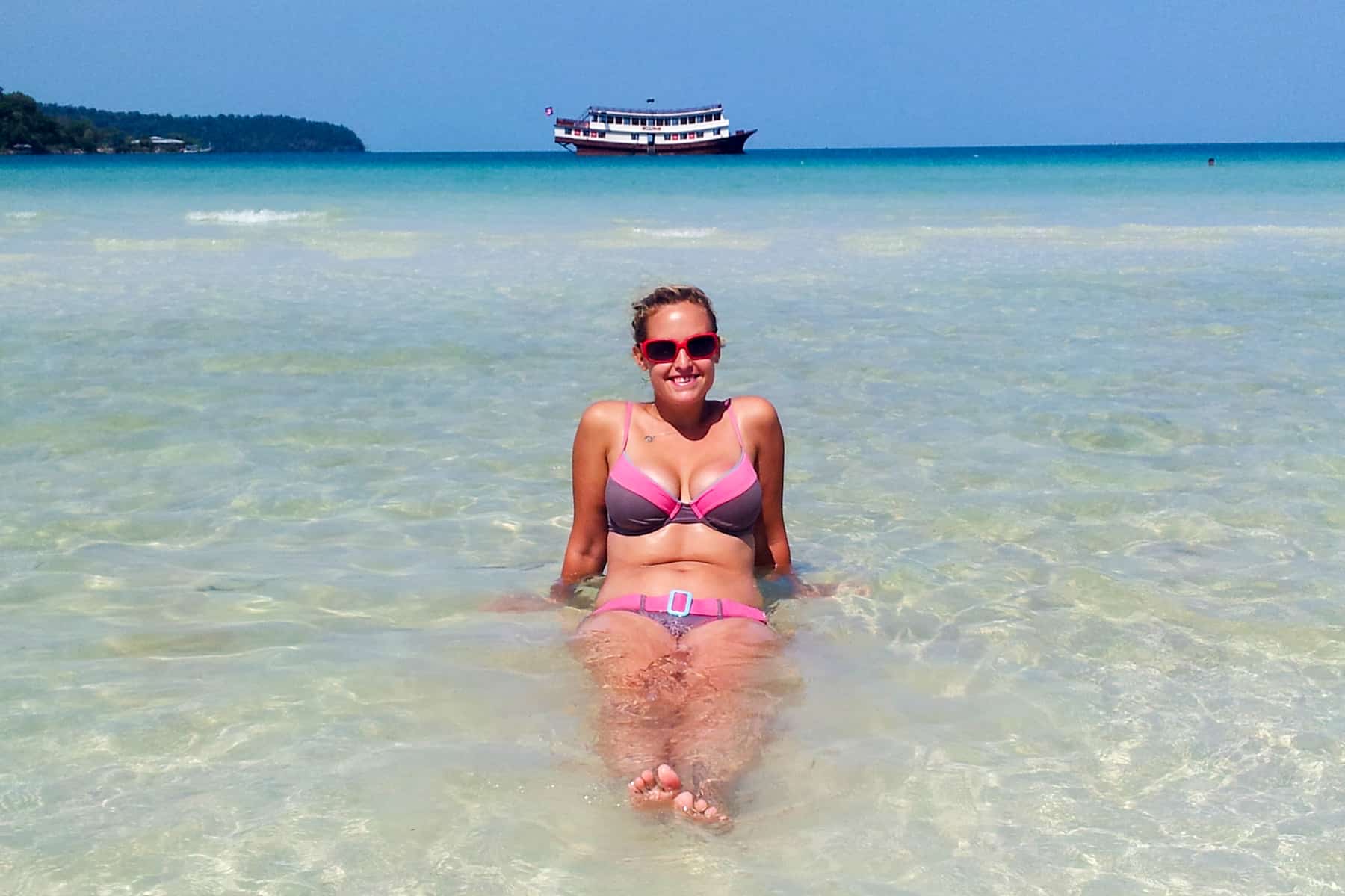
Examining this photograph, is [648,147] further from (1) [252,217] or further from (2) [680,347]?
(2) [680,347]

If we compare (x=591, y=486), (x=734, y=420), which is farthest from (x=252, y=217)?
(x=734, y=420)

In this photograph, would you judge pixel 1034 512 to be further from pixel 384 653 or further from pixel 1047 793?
pixel 384 653

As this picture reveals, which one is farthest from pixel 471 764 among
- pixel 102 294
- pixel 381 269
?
pixel 381 269

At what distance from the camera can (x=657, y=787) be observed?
125 inches

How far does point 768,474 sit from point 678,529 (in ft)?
1.38

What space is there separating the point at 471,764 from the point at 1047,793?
5.23 ft

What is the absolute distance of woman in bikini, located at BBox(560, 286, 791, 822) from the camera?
382 cm

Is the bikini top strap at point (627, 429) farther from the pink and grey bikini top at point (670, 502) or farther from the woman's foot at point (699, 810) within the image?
the woman's foot at point (699, 810)

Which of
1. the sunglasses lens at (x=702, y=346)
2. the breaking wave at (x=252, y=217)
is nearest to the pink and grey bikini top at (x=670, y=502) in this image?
the sunglasses lens at (x=702, y=346)

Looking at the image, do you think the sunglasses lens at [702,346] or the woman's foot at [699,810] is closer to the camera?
the woman's foot at [699,810]

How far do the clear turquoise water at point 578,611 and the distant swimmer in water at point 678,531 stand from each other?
7.8 inches

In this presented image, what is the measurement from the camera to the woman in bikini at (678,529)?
151 inches

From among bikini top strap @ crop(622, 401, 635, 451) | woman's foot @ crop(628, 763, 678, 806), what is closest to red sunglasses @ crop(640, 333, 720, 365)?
bikini top strap @ crop(622, 401, 635, 451)

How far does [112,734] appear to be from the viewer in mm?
3686
